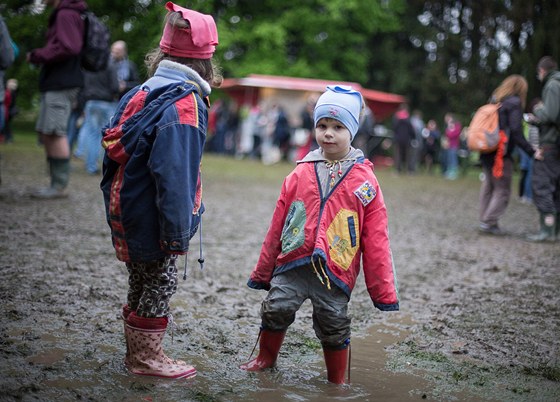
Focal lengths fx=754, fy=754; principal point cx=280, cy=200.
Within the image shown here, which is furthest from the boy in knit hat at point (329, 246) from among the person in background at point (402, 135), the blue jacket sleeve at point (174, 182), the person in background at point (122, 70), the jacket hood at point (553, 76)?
the person in background at point (402, 135)

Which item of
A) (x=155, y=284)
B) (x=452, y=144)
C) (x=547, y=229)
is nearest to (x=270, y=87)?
(x=452, y=144)

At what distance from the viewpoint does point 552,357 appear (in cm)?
440

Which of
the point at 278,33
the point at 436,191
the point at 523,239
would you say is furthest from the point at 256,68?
the point at 523,239

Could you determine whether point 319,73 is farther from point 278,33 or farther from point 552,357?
point 552,357

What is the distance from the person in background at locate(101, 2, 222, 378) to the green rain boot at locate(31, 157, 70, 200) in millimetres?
5419

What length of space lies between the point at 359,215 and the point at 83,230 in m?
4.43

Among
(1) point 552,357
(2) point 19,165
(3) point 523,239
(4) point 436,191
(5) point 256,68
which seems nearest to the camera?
(1) point 552,357

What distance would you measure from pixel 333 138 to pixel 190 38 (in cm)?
86

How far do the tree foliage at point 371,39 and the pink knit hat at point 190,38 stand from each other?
74.9 feet

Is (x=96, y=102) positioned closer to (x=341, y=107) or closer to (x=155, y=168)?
(x=341, y=107)

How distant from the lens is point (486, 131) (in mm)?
9414

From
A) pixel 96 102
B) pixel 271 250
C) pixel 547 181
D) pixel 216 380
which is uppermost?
pixel 96 102

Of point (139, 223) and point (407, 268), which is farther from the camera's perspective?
point (407, 268)

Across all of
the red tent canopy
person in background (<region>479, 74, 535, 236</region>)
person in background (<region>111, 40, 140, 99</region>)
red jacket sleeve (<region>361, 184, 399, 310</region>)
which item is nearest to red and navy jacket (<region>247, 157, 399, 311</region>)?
red jacket sleeve (<region>361, 184, 399, 310</region>)
